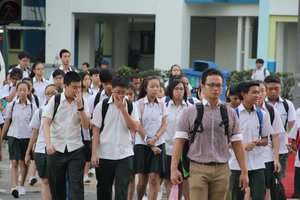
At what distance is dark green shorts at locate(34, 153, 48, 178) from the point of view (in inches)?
496

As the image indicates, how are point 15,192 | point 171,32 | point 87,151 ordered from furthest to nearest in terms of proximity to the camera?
1. point 171,32
2. point 15,192
3. point 87,151

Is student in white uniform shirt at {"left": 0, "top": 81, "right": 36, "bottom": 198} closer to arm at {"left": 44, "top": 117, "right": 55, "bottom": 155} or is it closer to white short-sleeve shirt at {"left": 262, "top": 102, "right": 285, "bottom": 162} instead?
arm at {"left": 44, "top": 117, "right": 55, "bottom": 155}

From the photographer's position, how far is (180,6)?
3622 centimetres

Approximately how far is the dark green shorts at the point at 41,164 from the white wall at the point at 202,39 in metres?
28.9

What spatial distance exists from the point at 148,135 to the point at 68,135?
168cm

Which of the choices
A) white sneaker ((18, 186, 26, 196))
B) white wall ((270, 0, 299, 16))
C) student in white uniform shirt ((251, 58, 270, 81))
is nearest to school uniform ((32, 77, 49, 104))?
white sneaker ((18, 186, 26, 196))

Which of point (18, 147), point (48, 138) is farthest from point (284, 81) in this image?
point (48, 138)

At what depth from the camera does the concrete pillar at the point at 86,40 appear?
132ft

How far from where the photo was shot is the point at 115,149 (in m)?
11.5

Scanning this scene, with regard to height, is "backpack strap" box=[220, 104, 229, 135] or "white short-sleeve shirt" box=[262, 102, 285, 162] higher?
"backpack strap" box=[220, 104, 229, 135]

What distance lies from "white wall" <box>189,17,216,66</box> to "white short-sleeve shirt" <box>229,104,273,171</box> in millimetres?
30147

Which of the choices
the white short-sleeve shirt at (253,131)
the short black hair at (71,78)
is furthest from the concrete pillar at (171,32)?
the white short-sleeve shirt at (253,131)

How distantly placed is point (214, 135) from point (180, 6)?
88.2 feet

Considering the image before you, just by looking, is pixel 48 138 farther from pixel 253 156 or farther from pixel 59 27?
pixel 59 27
